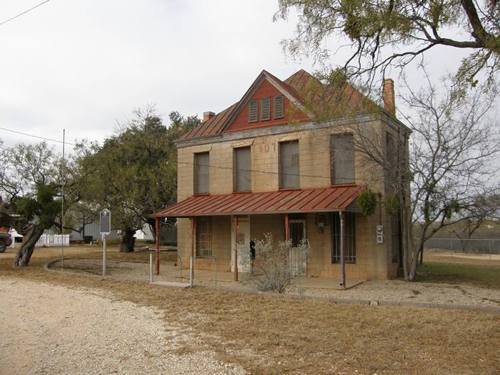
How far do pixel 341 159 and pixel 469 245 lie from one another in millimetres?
28559

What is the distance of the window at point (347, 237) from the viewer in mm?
17438

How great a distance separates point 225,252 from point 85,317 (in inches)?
424

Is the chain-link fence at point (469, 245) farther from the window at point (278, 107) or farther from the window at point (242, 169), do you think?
the window at point (278, 107)

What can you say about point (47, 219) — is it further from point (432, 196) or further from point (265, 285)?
point (432, 196)

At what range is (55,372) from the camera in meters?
6.28

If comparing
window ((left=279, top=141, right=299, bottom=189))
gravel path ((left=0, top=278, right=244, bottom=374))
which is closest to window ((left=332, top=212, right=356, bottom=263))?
window ((left=279, top=141, right=299, bottom=189))

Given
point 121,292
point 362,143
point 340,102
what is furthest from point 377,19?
point 121,292

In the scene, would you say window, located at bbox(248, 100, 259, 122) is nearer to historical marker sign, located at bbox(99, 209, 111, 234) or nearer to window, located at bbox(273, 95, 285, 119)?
window, located at bbox(273, 95, 285, 119)

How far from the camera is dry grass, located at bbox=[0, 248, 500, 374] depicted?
634 cm

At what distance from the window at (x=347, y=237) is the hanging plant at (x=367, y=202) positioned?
156 centimetres

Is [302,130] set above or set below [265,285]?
above

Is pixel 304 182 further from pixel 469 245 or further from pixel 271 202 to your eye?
pixel 469 245

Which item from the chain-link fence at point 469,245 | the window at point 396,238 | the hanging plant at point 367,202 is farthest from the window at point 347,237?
the chain-link fence at point 469,245

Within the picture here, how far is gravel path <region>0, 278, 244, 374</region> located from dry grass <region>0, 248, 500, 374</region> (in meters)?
0.54
